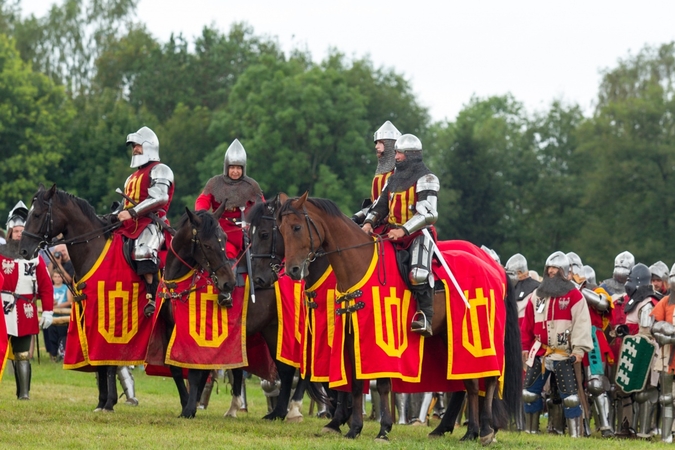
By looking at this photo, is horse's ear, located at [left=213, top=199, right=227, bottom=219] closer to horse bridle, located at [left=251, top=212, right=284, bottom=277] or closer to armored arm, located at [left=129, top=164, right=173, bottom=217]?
armored arm, located at [left=129, top=164, right=173, bottom=217]

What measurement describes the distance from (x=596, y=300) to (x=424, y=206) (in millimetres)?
4415

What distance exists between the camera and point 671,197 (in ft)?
156

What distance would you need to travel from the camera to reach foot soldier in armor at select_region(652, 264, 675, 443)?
14023mm

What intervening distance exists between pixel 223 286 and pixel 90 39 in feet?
171

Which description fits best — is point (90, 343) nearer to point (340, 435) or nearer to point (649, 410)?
point (340, 435)

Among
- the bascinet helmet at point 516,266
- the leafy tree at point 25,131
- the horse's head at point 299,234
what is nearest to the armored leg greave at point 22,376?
the horse's head at point 299,234

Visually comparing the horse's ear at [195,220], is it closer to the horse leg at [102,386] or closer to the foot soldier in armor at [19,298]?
the horse leg at [102,386]

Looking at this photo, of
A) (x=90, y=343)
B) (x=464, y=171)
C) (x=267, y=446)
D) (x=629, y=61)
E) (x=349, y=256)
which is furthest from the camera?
(x=629, y=61)

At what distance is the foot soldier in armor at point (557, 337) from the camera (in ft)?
47.2

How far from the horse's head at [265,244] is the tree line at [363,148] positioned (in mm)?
33053

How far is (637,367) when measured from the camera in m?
14.9

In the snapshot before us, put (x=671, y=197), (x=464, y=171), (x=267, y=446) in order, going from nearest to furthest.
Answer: (x=267, y=446)
(x=671, y=197)
(x=464, y=171)

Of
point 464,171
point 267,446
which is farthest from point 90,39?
point 267,446

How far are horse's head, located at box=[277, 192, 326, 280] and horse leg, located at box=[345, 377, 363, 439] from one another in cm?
122
